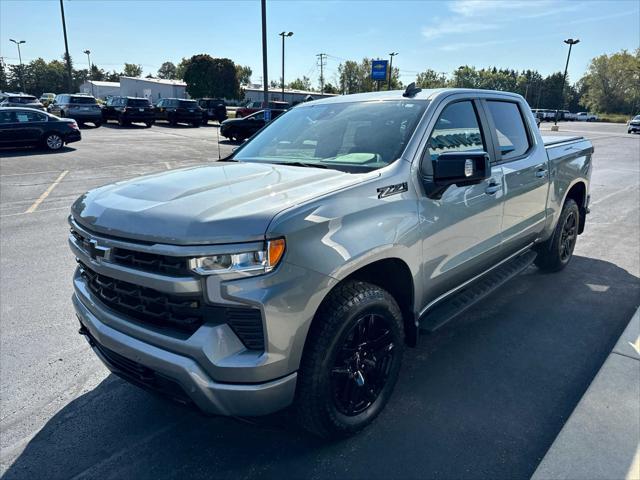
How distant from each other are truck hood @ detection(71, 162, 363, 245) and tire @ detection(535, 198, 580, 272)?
3305mm

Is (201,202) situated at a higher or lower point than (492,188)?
higher

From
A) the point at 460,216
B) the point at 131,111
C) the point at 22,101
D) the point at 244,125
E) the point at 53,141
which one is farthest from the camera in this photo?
the point at 22,101

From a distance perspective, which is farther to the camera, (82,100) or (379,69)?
(379,69)

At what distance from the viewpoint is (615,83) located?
94.3m

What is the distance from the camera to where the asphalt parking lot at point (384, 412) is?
7.93 ft

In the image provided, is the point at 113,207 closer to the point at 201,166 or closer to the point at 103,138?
the point at 201,166

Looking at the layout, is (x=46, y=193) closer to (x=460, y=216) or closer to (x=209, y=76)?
(x=460, y=216)

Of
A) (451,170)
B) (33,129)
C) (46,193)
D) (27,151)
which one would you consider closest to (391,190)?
(451,170)

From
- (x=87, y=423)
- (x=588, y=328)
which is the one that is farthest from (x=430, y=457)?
(x=588, y=328)

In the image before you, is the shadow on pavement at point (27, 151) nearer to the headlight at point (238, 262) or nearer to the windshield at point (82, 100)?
the windshield at point (82, 100)

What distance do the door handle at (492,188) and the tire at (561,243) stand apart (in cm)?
175

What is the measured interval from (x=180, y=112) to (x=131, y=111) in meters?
3.11

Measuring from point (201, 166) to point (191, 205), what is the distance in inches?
44.7

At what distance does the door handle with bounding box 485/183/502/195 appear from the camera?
3.46m
